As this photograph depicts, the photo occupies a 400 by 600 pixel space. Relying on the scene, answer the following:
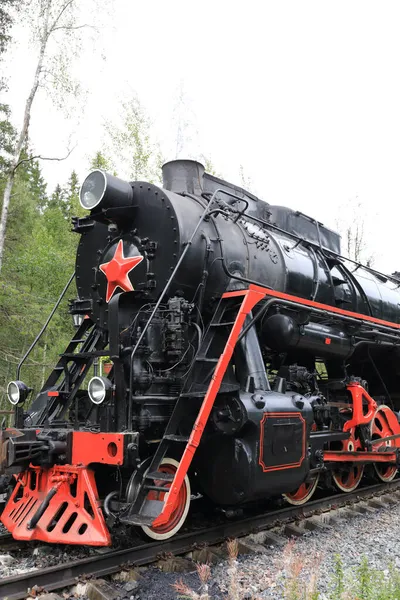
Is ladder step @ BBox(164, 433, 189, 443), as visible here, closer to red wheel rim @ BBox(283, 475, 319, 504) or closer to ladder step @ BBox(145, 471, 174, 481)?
ladder step @ BBox(145, 471, 174, 481)

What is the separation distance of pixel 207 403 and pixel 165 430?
0.50 m

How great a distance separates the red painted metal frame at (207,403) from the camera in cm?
385

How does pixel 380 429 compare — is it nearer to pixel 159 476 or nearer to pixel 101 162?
pixel 159 476

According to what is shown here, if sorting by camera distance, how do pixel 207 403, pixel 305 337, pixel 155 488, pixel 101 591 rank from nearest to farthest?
pixel 101 591 < pixel 155 488 < pixel 207 403 < pixel 305 337

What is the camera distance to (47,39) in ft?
44.5

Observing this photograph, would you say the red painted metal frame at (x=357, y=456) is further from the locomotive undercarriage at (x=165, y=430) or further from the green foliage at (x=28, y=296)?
the green foliage at (x=28, y=296)

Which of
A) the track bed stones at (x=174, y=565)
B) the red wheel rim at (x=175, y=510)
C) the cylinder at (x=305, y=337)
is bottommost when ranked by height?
the track bed stones at (x=174, y=565)

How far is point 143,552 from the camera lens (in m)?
4.25

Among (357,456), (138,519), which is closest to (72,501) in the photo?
(138,519)

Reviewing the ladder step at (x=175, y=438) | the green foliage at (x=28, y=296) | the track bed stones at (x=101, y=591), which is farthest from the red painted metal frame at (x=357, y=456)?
the green foliage at (x=28, y=296)

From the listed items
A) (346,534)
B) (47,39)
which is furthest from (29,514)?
(47,39)

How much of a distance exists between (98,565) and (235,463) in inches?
54.0

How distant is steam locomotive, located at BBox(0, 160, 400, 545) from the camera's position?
4.19 metres

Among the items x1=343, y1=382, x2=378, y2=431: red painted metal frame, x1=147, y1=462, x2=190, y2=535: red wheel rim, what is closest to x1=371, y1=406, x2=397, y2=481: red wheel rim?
x1=343, y1=382, x2=378, y2=431: red painted metal frame
